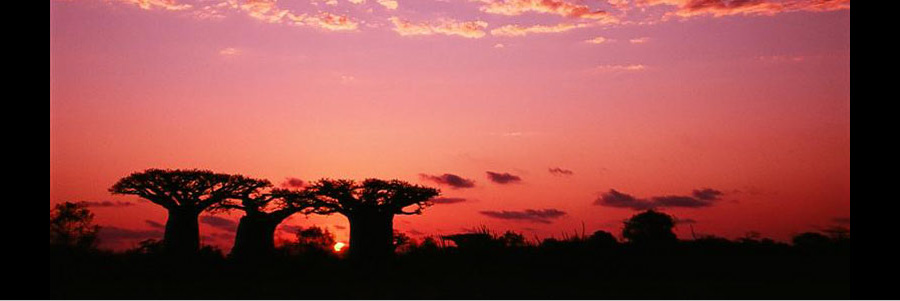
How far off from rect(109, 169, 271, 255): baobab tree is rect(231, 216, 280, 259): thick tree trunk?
1.56 metres

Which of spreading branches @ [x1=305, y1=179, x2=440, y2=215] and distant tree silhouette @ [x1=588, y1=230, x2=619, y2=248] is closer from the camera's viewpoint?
distant tree silhouette @ [x1=588, y1=230, x2=619, y2=248]

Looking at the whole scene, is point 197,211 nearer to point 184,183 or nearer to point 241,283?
point 184,183

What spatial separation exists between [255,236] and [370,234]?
491cm

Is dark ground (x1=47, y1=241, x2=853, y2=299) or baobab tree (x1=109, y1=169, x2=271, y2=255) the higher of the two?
baobab tree (x1=109, y1=169, x2=271, y2=255)

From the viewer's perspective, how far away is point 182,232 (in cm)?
3250

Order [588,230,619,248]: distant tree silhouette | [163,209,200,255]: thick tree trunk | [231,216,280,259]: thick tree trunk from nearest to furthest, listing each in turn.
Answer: [588,230,619,248]: distant tree silhouette
[163,209,200,255]: thick tree trunk
[231,216,280,259]: thick tree trunk

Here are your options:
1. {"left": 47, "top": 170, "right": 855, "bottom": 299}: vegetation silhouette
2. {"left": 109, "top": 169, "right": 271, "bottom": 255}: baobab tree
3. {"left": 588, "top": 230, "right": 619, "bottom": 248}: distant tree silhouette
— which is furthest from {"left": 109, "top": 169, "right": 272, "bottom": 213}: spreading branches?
{"left": 588, "top": 230, "right": 619, "bottom": 248}: distant tree silhouette

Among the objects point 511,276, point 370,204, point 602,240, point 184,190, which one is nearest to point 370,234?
point 370,204

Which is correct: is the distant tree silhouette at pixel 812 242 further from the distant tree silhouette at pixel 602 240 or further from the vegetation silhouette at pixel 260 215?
the vegetation silhouette at pixel 260 215

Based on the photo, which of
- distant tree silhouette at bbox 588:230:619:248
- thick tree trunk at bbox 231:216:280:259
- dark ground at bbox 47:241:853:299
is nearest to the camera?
dark ground at bbox 47:241:853:299

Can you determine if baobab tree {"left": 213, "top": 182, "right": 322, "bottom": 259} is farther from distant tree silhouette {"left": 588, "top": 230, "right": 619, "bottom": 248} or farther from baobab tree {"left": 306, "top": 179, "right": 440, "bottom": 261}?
distant tree silhouette {"left": 588, "top": 230, "right": 619, "bottom": 248}

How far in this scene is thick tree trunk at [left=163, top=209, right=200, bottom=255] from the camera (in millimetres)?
31925
